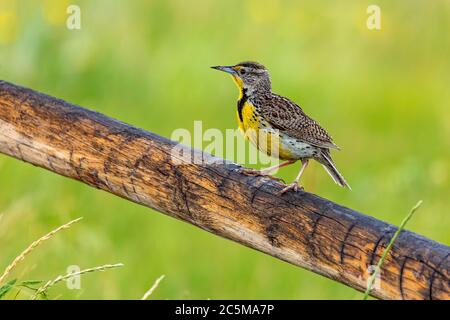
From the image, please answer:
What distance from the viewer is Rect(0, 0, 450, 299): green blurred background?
6.66 meters

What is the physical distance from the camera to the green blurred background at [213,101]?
666 centimetres

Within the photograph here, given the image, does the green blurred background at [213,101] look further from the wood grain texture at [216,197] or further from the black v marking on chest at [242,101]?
the wood grain texture at [216,197]

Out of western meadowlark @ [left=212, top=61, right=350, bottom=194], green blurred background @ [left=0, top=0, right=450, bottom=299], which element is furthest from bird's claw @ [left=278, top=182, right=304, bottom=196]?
green blurred background @ [left=0, top=0, right=450, bottom=299]

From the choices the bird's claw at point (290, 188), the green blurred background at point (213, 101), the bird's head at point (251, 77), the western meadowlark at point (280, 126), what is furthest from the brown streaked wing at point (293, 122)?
the green blurred background at point (213, 101)

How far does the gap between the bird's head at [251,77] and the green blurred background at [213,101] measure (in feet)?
4.04

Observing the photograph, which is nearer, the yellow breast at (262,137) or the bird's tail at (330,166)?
the yellow breast at (262,137)

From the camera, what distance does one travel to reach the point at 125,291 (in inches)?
251

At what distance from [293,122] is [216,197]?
1.17 meters

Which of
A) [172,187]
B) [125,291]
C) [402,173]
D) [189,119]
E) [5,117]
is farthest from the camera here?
[189,119]

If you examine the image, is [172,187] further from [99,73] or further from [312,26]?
[312,26]

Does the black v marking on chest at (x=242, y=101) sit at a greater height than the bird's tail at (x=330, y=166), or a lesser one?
greater
